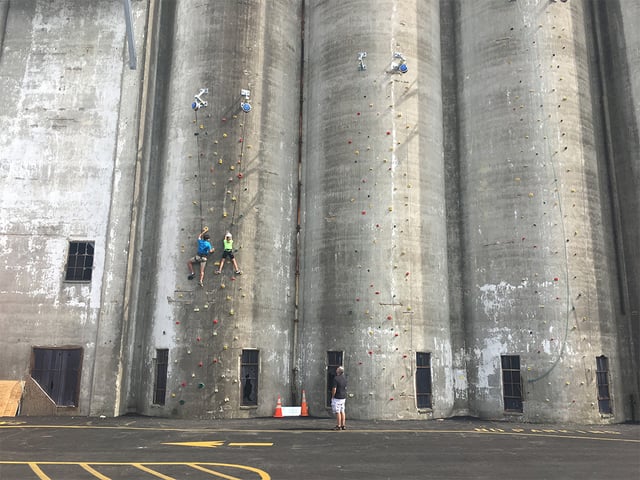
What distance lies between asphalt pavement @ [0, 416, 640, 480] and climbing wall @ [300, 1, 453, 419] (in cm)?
248

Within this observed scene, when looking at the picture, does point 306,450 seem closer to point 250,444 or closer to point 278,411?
point 250,444

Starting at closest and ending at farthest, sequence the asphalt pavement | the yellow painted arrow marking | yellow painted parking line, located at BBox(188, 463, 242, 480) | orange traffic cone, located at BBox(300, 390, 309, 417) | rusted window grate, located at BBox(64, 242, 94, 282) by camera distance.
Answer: yellow painted parking line, located at BBox(188, 463, 242, 480)
the asphalt pavement
the yellow painted arrow marking
orange traffic cone, located at BBox(300, 390, 309, 417)
rusted window grate, located at BBox(64, 242, 94, 282)

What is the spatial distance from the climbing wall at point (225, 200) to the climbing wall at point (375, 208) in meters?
1.21

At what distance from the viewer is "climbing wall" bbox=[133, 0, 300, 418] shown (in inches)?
805

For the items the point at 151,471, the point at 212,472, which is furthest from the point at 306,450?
the point at 151,471

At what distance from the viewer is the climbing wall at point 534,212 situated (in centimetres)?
2056

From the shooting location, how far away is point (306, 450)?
1338 centimetres

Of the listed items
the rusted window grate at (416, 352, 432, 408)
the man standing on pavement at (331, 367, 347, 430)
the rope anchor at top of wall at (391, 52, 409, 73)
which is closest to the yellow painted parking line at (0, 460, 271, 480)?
the man standing on pavement at (331, 367, 347, 430)

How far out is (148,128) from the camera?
23.5 meters

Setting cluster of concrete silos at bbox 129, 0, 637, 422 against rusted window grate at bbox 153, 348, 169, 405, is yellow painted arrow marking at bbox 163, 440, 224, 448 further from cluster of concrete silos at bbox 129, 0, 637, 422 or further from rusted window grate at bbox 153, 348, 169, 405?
rusted window grate at bbox 153, 348, 169, 405

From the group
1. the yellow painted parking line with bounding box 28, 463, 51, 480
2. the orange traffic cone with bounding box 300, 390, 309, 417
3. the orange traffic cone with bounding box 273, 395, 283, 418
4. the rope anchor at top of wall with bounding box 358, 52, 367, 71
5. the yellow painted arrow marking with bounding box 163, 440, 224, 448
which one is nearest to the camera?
the yellow painted parking line with bounding box 28, 463, 51, 480

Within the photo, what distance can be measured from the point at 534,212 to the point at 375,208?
6.69 metres

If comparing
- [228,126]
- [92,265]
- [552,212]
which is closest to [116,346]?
[92,265]

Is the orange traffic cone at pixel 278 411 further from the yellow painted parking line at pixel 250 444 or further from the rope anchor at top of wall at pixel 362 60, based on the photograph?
the rope anchor at top of wall at pixel 362 60
